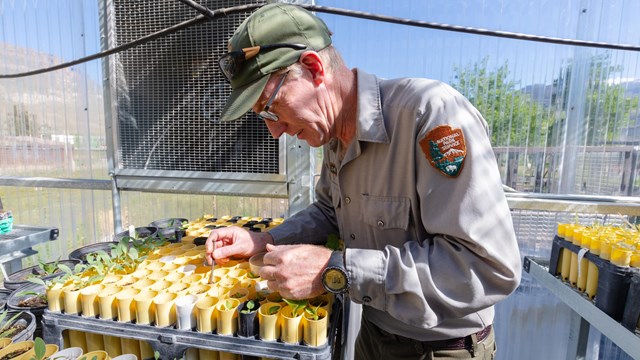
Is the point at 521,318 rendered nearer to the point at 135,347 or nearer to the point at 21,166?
the point at 135,347

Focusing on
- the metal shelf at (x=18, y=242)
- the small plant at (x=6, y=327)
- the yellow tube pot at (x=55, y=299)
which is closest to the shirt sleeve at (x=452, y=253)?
the yellow tube pot at (x=55, y=299)

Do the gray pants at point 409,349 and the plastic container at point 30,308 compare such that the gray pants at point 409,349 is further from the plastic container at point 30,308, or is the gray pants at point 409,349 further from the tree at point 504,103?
the tree at point 504,103

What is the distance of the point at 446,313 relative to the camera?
0.80 metres

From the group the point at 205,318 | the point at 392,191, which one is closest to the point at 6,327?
the point at 205,318

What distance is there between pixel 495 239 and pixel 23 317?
1.43m

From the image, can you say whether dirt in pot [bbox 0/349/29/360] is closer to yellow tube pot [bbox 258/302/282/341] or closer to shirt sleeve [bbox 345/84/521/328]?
yellow tube pot [bbox 258/302/282/341]

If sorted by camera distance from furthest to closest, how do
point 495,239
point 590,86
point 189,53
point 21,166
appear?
Answer: 1. point 21,166
2. point 590,86
3. point 189,53
4. point 495,239

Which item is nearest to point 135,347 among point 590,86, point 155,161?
point 155,161

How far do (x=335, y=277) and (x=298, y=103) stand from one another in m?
0.47

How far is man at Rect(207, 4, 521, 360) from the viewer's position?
75cm

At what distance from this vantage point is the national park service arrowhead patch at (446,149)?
76 centimetres

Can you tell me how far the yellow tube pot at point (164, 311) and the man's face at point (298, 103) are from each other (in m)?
0.60

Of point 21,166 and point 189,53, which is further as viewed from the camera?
point 21,166

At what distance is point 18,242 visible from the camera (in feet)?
6.02
